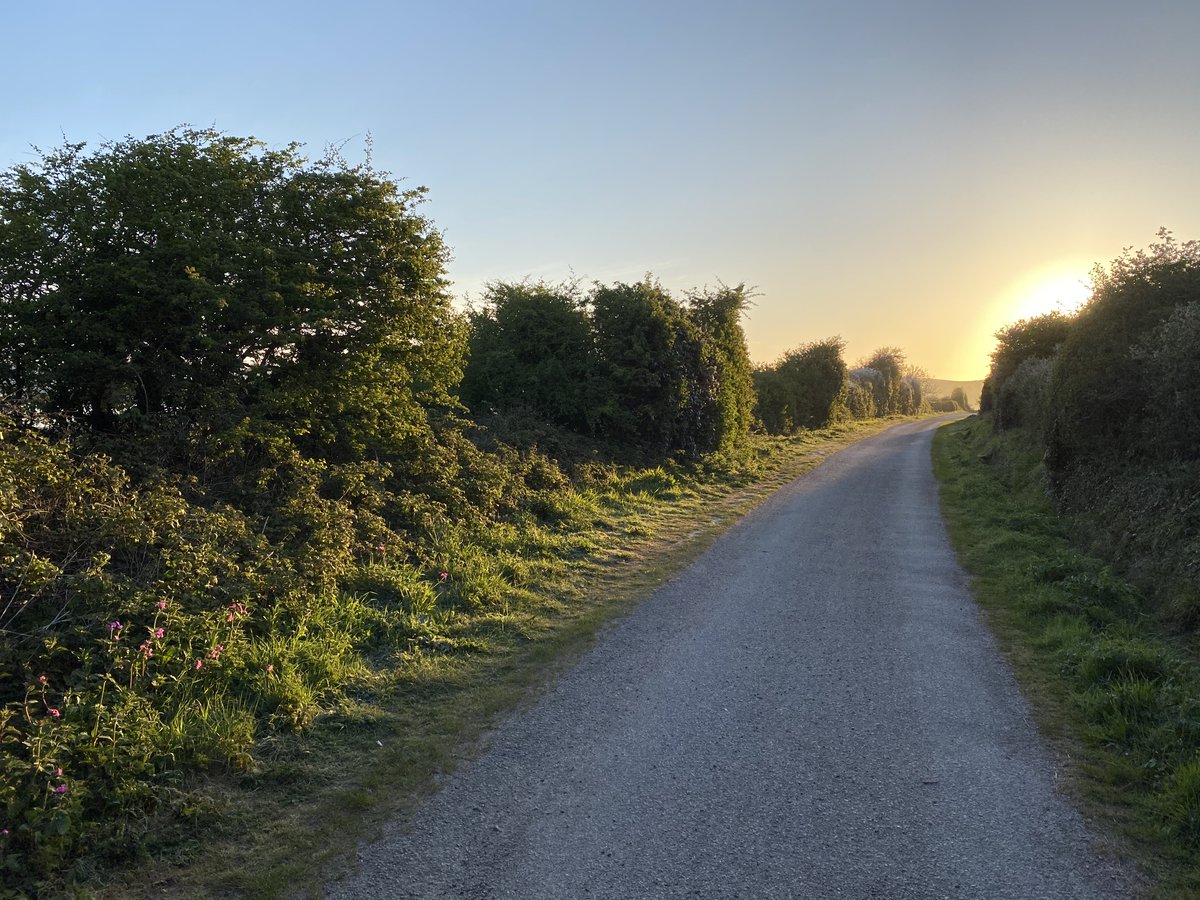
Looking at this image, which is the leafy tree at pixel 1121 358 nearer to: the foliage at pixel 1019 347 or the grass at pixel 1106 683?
the grass at pixel 1106 683

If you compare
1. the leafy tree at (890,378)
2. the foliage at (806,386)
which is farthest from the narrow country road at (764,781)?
the leafy tree at (890,378)

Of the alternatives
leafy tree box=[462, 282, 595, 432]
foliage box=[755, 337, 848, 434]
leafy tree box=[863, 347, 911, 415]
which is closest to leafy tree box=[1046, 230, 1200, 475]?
leafy tree box=[462, 282, 595, 432]

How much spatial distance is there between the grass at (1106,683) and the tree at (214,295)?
8.27 metres

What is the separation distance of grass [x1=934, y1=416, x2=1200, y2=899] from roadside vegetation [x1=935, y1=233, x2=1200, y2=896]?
0.04 feet

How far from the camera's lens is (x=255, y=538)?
7.20m

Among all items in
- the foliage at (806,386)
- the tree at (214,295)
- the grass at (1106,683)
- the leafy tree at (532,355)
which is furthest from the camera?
the foliage at (806,386)

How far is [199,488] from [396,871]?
16.5 feet

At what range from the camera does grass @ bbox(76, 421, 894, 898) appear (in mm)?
3967

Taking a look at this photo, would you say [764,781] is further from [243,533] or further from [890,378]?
[890,378]

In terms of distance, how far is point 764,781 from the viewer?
475 centimetres

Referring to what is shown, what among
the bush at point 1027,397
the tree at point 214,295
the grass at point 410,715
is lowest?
the grass at point 410,715

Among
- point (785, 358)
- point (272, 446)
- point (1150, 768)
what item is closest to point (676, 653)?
point (1150, 768)

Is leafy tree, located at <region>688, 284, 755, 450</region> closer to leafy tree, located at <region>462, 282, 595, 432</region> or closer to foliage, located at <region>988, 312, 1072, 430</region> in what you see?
leafy tree, located at <region>462, 282, 595, 432</region>

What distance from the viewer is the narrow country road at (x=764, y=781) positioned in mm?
3811
